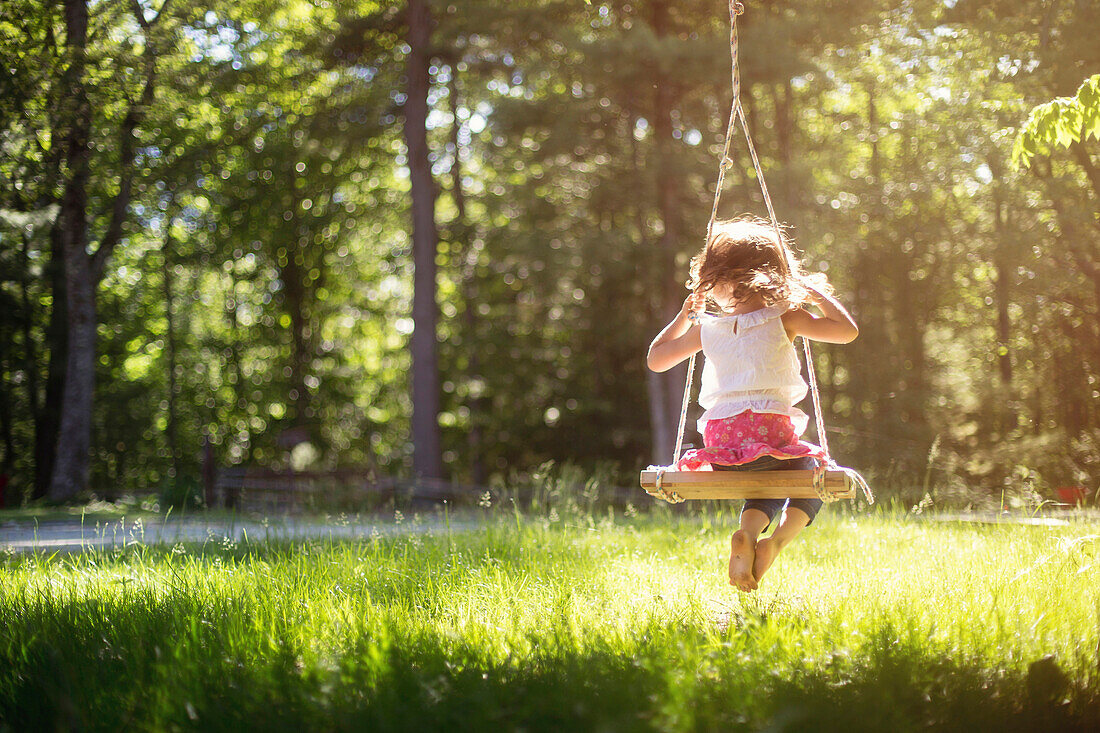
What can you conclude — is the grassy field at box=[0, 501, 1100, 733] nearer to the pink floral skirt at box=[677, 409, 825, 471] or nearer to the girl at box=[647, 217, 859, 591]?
the girl at box=[647, 217, 859, 591]

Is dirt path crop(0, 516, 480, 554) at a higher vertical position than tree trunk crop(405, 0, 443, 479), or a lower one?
lower

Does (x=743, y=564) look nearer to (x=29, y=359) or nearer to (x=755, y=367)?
(x=755, y=367)

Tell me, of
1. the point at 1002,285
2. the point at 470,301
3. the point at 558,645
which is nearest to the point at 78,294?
the point at 470,301

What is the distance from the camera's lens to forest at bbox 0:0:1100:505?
15.4 m

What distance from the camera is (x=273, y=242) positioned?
24391mm

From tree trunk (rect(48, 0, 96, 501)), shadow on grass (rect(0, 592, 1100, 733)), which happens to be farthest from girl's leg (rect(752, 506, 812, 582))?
tree trunk (rect(48, 0, 96, 501))

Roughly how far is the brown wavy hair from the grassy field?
141 cm

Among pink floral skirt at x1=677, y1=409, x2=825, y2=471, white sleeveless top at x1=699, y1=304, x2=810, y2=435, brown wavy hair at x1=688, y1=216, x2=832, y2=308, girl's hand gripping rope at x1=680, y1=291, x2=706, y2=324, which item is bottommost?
pink floral skirt at x1=677, y1=409, x2=825, y2=471

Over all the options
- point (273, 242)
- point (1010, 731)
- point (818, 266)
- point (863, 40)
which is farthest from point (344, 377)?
point (1010, 731)

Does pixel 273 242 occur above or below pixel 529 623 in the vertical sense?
above

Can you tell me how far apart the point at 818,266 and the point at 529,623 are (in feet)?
46.1

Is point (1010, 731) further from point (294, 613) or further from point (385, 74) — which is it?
point (385, 74)

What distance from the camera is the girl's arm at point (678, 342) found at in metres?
4.69

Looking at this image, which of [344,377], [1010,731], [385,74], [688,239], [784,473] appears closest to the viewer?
[1010,731]
